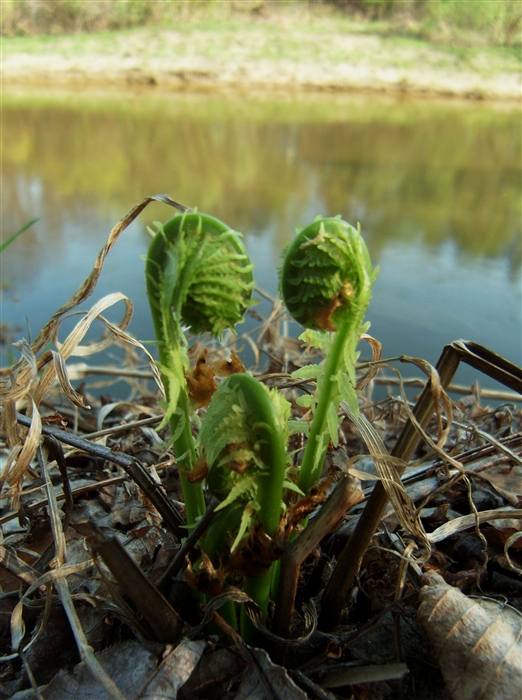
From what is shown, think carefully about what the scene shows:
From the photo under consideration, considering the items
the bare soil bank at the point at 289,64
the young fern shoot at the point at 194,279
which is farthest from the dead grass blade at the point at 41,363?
the bare soil bank at the point at 289,64

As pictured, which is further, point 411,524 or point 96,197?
point 96,197

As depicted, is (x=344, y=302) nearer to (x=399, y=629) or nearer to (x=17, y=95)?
(x=399, y=629)

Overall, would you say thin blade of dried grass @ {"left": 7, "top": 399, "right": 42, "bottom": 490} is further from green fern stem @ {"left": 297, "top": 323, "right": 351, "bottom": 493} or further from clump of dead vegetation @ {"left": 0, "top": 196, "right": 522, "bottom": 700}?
green fern stem @ {"left": 297, "top": 323, "right": 351, "bottom": 493}

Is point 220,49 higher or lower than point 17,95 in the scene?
higher

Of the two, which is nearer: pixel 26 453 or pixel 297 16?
pixel 26 453

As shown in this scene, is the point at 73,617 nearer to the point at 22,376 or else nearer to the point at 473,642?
the point at 22,376

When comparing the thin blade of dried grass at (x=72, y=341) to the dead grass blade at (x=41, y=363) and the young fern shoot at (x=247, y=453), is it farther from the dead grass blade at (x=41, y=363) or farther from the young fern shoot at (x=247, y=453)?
the young fern shoot at (x=247, y=453)

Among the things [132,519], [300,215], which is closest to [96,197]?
[300,215]

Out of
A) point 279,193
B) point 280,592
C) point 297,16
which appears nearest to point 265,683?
point 280,592
